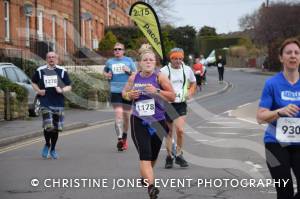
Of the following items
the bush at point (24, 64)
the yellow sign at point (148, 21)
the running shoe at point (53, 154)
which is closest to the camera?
the running shoe at point (53, 154)

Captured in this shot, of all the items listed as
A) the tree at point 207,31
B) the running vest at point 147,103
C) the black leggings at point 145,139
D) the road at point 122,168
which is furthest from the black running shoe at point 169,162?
the tree at point 207,31

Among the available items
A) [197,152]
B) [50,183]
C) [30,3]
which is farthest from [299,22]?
[50,183]

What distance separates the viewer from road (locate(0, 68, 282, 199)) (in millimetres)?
9281

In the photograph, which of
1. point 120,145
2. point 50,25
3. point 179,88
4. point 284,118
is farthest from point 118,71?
point 50,25

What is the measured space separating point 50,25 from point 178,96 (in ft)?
84.0

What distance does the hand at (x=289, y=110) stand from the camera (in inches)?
252

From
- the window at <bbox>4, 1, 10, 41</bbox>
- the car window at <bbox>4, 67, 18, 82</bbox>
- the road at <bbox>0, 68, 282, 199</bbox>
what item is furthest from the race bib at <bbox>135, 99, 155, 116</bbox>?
the window at <bbox>4, 1, 10, 41</bbox>

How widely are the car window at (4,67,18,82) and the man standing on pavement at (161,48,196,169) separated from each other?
12.2 m

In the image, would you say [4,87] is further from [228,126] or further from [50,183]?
[50,183]

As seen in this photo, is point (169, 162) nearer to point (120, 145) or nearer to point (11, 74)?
point (120, 145)

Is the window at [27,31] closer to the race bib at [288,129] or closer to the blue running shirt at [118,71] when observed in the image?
the blue running shirt at [118,71]

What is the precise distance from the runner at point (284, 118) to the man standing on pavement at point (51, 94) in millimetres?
6770

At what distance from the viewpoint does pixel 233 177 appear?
1030 centimetres

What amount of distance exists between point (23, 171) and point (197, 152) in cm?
361
